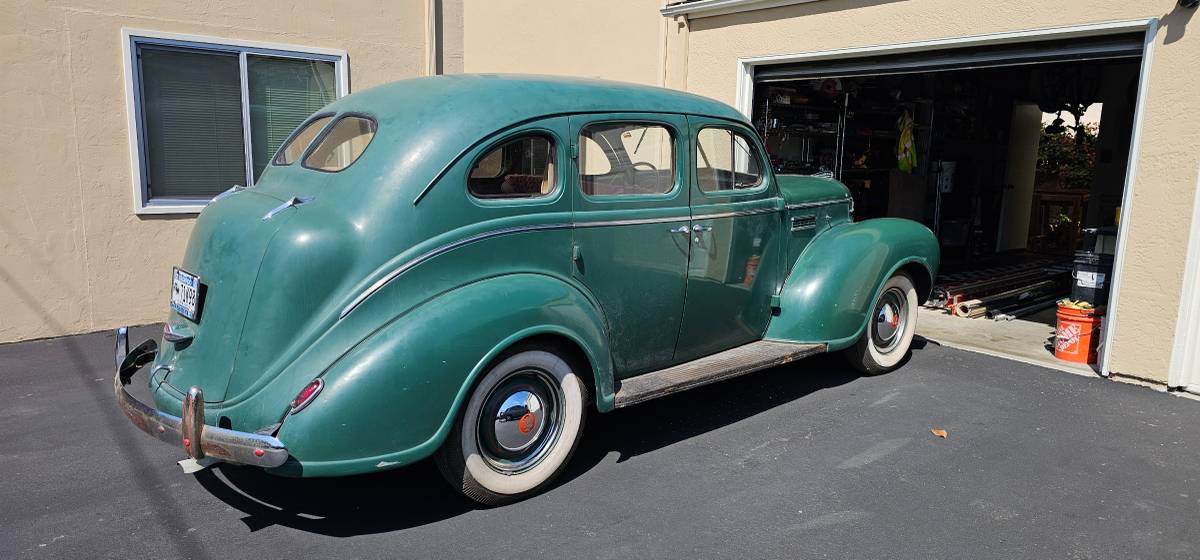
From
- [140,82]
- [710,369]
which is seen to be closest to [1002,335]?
[710,369]

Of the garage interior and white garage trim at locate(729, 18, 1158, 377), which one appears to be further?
the garage interior

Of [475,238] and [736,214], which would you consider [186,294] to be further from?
[736,214]

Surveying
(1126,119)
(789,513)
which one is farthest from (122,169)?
(1126,119)

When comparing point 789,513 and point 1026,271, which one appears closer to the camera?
point 789,513

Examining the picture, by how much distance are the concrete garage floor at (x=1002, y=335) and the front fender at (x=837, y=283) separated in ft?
5.27

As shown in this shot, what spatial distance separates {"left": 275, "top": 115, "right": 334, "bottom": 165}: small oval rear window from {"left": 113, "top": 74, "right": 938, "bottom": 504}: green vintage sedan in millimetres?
13

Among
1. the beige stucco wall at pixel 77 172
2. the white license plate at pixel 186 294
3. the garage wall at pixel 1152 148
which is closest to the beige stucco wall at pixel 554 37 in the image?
the beige stucco wall at pixel 77 172

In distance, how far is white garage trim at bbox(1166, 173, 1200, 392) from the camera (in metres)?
5.09

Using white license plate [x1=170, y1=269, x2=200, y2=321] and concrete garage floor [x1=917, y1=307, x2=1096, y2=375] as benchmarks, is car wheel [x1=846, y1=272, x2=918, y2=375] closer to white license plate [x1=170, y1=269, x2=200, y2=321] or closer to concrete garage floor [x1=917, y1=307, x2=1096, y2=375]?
concrete garage floor [x1=917, y1=307, x2=1096, y2=375]

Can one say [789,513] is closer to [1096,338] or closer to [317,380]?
[317,380]

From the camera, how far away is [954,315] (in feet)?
25.7

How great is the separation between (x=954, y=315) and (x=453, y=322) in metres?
6.27

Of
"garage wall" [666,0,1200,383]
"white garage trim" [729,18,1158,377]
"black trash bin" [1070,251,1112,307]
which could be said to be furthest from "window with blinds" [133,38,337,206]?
"black trash bin" [1070,251,1112,307]

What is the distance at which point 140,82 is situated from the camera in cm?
651
